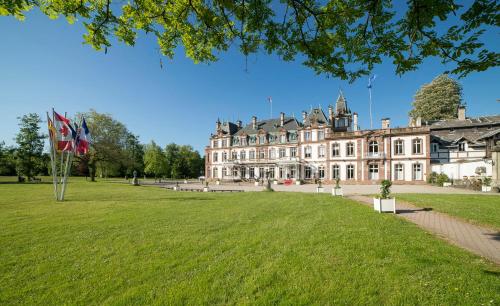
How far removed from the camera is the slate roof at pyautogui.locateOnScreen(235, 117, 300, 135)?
45156 millimetres

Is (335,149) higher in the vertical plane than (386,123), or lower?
lower

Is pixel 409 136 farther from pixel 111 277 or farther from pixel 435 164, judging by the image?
pixel 111 277

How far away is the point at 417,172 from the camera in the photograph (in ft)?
104

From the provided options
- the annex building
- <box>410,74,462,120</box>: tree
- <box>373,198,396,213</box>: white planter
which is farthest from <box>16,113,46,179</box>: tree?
<box>410,74,462,120</box>: tree

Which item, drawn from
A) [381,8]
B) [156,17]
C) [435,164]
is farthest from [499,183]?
[156,17]

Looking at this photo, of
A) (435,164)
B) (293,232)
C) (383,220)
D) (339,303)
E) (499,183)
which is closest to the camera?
(339,303)

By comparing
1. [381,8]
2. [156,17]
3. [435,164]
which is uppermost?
[156,17]

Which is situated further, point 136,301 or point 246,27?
point 246,27

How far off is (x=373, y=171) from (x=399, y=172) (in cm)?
328

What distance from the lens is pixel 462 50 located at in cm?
327

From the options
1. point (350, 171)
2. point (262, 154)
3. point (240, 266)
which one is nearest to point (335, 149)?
point (350, 171)

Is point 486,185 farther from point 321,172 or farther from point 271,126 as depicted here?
point 271,126

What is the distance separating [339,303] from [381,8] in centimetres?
467

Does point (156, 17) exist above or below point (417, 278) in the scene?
above
